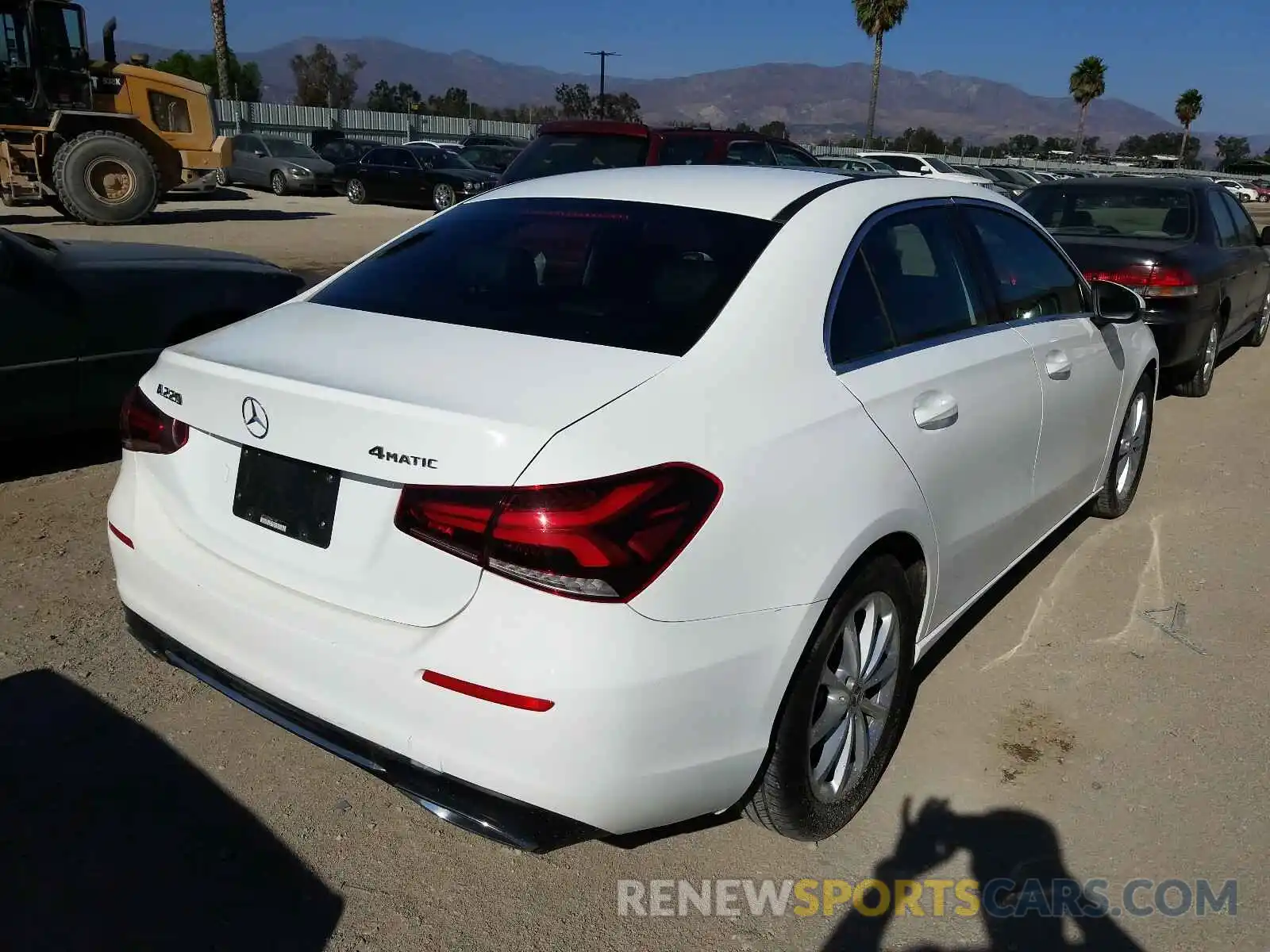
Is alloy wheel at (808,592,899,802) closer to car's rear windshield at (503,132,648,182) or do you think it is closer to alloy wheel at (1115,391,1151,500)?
alloy wheel at (1115,391,1151,500)

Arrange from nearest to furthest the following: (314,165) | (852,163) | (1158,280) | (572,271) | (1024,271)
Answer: (572,271)
(1024,271)
(1158,280)
(852,163)
(314,165)

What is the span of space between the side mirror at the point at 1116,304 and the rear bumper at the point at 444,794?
331 cm

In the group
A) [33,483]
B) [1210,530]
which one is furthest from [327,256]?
[1210,530]

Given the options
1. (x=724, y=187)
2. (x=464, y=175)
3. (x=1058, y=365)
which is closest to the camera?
(x=724, y=187)

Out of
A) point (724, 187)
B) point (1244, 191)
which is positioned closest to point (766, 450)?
point (724, 187)

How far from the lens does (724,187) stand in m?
3.15

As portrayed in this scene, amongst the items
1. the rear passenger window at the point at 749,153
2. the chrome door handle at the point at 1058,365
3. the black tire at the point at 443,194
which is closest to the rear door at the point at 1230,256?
the rear passenger window at the point at 749,153

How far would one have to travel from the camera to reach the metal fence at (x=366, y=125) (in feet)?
125

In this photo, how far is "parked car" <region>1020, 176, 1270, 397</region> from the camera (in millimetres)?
7207

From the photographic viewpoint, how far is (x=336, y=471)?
222cm

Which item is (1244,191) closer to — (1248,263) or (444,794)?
(1248,263)

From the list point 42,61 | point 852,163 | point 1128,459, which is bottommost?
point 1128,459

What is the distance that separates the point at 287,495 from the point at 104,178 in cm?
1660

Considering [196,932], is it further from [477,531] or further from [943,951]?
[943,951]
